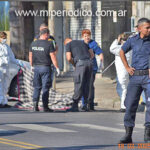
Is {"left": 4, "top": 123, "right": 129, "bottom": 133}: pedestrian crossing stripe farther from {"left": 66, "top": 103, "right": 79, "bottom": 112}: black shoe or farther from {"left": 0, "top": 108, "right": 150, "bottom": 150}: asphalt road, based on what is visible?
{"left": 66, "top": 103, "right": 79, "bottom": 112}: black shoe

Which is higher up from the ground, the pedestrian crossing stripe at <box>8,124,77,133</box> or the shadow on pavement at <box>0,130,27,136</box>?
the shadow on pavement at <box>0,130,27,136</box>

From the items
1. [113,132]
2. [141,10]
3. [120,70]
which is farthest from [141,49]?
[141,10]

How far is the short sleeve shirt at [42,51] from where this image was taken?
15078 millimetres

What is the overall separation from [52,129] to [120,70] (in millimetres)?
4470

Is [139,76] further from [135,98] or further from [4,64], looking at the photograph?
[4,64]

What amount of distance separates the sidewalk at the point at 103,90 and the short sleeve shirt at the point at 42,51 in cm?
254

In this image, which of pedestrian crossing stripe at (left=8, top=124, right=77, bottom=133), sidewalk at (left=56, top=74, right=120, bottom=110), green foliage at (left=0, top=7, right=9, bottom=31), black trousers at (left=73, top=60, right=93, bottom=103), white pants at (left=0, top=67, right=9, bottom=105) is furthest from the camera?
green foliage at (left=0, top=7, right=9, bottom=31)

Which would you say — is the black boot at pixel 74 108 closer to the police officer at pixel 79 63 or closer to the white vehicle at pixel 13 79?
the police officer at pixel 79 63

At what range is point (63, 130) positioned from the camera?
11445mm

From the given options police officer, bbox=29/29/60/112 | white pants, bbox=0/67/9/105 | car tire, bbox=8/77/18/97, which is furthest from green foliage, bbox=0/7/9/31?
police officer, bbox=29/29/60/112

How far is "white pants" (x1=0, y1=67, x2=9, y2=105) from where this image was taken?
16.5 metres

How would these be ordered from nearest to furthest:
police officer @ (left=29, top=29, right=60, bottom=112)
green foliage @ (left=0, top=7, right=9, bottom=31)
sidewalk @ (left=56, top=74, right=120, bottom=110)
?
police officer @ (left=29, top=29, right=60, bottom=112) < sidewalk @ (left=56, top=74, right=120, bottom=110) < green foliage @ (left=0, top=7, right=9, bottom=31)

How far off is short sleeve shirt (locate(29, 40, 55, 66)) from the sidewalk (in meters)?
2.54

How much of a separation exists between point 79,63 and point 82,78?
1.09 feet
